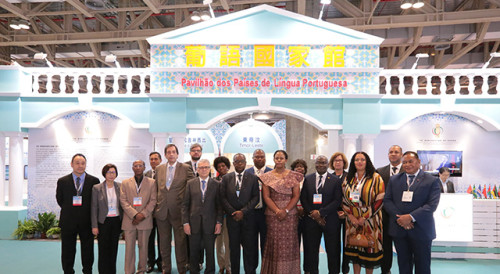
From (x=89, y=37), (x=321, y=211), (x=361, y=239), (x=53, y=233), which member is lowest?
(x=53, y=233)

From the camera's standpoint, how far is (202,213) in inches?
167

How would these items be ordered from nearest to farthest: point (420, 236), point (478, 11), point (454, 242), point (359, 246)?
point (420, 236) → point (359, 246) → point (454, 242) → point (478, 11)

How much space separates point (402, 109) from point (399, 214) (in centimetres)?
335

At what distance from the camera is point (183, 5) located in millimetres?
8664

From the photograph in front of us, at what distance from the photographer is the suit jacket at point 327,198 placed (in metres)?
4.09

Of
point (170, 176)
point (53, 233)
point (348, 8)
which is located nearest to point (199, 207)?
point (170, 176)

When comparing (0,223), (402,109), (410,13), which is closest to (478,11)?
(410,13)

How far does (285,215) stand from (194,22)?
721cm

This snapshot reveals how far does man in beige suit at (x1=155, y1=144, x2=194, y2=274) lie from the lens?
4523mm

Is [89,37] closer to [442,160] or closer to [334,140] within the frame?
[334,140]

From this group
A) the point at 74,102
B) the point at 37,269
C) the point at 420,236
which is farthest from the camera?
the point at 74,102

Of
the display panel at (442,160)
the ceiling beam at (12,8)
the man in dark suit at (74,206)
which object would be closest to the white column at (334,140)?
the display panel at (442,160)

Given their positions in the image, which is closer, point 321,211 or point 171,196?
point 321,211

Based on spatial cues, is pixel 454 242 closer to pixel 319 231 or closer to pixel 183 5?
pixel 319 231
